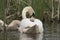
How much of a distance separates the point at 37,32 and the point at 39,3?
222cm

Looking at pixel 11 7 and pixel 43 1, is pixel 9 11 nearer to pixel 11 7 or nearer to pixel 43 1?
pixel 11 7

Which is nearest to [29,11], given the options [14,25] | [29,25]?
[14,25]

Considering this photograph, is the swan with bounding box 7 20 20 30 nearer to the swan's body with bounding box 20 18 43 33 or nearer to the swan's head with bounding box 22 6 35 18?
the swan's head with bounding box 22 6 35 18

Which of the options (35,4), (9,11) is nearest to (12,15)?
(9,11)

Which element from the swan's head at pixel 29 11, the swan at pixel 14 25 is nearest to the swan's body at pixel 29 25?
the swan at pixel 14 25

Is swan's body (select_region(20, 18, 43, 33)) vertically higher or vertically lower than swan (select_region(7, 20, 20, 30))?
higher

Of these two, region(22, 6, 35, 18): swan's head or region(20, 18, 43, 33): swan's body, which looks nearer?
region(20, 18, 43, 33): swan's body

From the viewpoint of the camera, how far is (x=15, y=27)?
1262 centimetres

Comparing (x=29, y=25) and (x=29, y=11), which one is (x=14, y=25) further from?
(x=29, y=25)

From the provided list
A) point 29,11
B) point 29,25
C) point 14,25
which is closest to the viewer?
point 29,25

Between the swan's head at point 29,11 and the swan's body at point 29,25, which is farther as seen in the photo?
the swan's head at point 29,11

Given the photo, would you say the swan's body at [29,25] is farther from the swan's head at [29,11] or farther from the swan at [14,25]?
the swan's head at [29,11]

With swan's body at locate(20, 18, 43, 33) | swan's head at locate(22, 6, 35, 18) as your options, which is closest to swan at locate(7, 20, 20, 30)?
swan's head at locate(22, 6, 35, 18)

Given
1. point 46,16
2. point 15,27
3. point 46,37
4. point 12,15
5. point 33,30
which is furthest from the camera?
point 46,16
